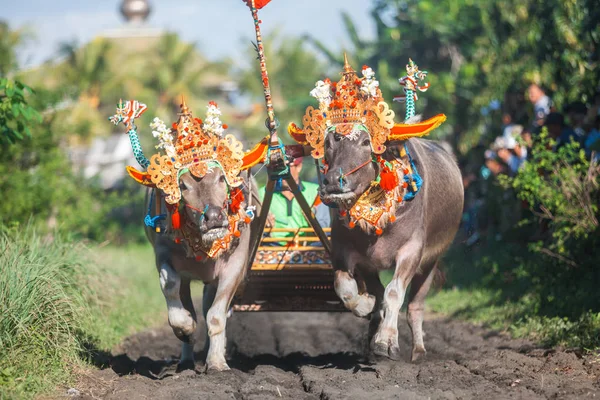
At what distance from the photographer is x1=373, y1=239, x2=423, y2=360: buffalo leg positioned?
6734 mm

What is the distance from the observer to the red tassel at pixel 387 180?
6988mm

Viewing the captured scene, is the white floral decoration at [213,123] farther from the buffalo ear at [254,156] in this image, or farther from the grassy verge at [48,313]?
the grassy verge at [48,313]

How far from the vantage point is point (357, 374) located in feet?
21.7

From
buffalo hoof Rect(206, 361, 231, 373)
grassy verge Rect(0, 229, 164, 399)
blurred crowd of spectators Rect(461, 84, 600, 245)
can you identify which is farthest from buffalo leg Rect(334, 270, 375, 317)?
blurred crowd of spectators Rect(461, 84, 600, 245)

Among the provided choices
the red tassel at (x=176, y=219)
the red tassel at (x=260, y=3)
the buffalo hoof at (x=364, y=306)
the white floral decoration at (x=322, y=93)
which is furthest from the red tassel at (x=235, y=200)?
the red tassel at (x=260, y=3)

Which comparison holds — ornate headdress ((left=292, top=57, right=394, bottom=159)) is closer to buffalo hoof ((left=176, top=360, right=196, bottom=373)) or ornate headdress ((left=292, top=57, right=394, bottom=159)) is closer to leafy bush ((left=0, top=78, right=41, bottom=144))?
buffalo hoof ((left=176, top=360, right=196, bottom=373))

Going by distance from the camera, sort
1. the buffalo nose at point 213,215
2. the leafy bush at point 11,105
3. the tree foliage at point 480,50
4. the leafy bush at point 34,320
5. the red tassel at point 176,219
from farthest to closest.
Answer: the tree foliage at point 480,50, the leafy bush at point 11,105, the red tassel at point 176,219, the buffalo nose at point 213,215, the leafy bush at point 34,320

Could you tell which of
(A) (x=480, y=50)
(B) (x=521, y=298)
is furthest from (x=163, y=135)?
(A) (x=480, y=50)

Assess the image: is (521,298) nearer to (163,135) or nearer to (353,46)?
(163,135)

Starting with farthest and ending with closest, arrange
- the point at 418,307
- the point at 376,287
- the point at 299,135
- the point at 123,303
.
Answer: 1. the point at 123,303
2. the point at 418,307
3. the point at 376,287
4. the point at 299,135

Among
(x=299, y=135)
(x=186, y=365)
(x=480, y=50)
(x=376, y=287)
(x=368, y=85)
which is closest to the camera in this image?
(x=368, y=85)

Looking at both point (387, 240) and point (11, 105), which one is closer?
point (387, 240)

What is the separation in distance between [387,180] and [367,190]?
0.18m

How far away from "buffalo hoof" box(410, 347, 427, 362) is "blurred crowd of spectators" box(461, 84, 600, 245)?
1839 millimetres
